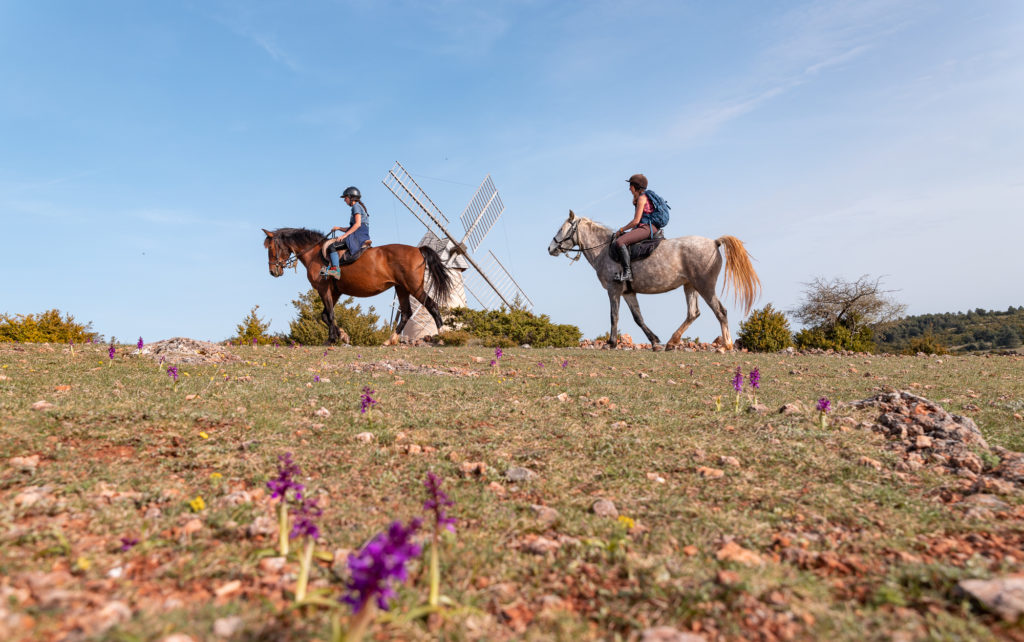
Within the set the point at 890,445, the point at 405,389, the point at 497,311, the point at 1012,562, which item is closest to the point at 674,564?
the point at 1012,562

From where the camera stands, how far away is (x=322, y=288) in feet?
57.1

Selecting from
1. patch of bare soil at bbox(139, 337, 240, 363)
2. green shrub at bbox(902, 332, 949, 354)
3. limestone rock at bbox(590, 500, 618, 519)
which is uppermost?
green shrub at bbox(902, 332, 949, 354)

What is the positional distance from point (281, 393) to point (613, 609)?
5765 millimetres

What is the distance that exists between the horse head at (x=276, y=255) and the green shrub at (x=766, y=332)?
18.8 meters

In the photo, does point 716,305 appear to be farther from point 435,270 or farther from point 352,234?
point 352,234

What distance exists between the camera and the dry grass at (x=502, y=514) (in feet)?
8.50

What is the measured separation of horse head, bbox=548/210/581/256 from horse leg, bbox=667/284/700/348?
3895 millimetres

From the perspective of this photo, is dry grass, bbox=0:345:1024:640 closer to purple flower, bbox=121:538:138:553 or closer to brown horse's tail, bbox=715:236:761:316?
purple flower, bbox=121:538:138:553

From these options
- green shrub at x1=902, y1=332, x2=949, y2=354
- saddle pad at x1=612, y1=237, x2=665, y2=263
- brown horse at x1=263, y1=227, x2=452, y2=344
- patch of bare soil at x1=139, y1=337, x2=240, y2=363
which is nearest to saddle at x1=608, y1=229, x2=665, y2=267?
saddle pad at x1=612, y1=237, x2=665, y2=263

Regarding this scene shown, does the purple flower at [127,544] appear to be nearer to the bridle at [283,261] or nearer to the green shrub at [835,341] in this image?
the bridle at [283,261]

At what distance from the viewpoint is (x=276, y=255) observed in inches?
694

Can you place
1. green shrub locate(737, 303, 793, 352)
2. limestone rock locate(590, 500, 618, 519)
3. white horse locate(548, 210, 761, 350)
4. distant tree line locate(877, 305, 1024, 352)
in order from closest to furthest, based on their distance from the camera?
limestone rock locate(590, 500, 618, 519) < white horse locate(548, 210, 761, 350) < green shrub locate(737, 303, 793, 352) < distant tree line locate(877, 305, 1024, 352)

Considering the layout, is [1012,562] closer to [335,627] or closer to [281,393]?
[335,627]

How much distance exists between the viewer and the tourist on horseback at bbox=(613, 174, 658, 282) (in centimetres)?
1689
